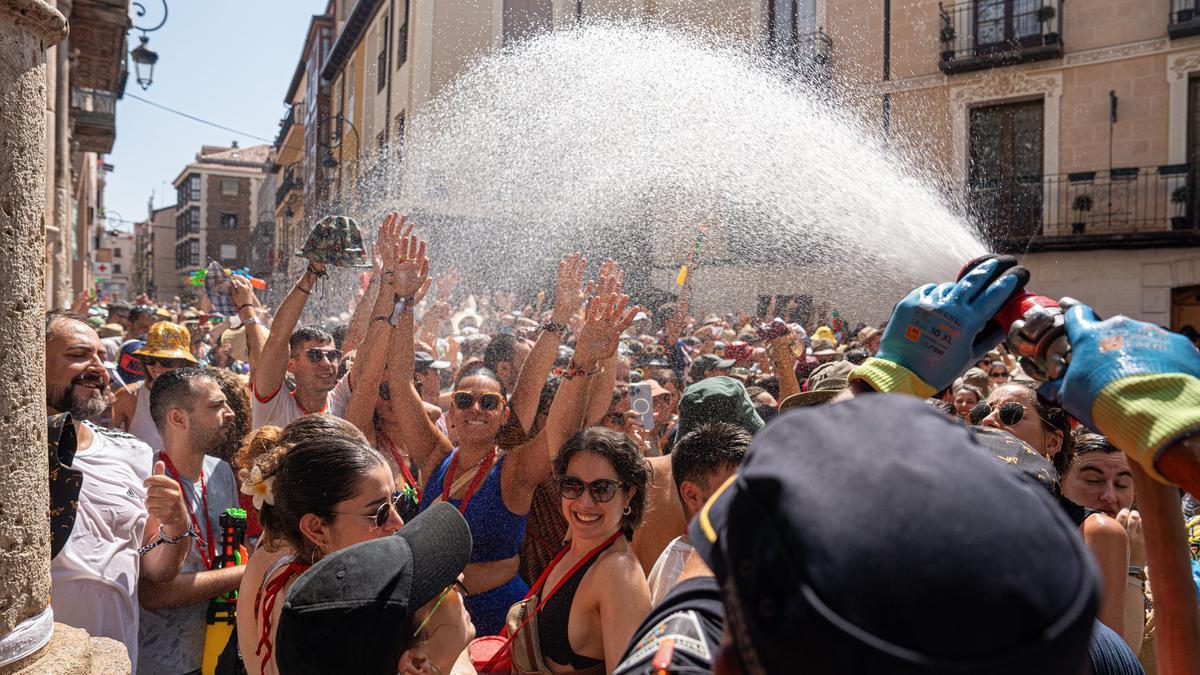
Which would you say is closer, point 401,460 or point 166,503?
point 166,503

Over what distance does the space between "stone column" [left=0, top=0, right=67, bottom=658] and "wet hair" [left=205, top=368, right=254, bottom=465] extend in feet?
5.67

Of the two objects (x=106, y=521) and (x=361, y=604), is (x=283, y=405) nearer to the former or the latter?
(x=106, y=521)

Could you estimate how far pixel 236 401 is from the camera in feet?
12.7

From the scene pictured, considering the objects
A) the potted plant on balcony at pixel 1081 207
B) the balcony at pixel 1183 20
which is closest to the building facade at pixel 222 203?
the potted plant on balcony at pixel 1081 207

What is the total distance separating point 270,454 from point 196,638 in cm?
101

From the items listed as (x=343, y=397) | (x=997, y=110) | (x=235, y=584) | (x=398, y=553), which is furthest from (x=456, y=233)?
(x=398, y=553)

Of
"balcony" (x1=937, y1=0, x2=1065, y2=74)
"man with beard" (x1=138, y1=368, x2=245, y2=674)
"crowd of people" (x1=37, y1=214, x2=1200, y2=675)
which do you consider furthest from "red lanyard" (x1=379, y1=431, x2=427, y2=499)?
"balcony" (x1=937, y1=0, x2=1065, y2=74)

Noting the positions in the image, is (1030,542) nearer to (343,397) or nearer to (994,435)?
(994,435)

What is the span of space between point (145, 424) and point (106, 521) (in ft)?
6.94

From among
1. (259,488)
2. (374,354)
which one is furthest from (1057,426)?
(259,488)

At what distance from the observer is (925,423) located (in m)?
0.88

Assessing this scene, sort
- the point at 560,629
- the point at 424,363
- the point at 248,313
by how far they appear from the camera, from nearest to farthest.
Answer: the point at 560,629 < the point at 248,313 < the point at 424,363

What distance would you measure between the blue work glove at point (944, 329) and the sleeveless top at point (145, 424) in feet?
13.4

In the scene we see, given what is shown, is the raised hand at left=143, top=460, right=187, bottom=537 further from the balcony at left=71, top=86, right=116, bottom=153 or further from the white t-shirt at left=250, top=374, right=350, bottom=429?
the balcony at left=71, top=86, right=116, bottom=153
